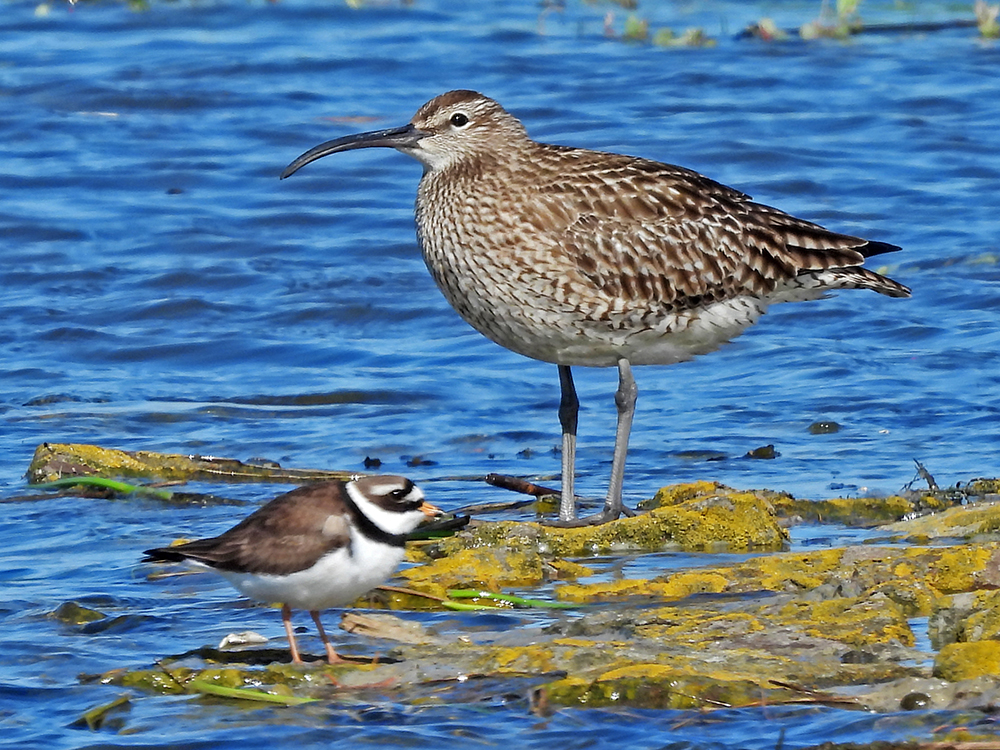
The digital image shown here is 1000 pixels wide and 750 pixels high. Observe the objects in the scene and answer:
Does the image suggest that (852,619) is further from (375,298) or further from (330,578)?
(375,298)

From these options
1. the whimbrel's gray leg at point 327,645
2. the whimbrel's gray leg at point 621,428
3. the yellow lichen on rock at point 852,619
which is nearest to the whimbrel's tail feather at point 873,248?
the whimbrel's gray leg at point 621,428

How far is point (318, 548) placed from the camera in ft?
22.0

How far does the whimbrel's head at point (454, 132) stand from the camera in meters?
9.77

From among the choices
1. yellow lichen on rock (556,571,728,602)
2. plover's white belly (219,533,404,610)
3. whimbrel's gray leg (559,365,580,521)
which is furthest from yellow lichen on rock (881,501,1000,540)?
plover's white belly (219,533,404,610)

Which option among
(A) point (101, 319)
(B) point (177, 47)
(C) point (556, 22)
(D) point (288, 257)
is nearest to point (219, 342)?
(A) point (101, 319)

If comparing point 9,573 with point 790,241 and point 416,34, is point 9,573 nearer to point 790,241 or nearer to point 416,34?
point 790,241

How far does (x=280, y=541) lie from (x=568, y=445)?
2814 mm

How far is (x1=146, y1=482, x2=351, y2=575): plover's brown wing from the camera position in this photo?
22.0 feet

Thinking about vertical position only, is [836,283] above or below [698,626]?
above

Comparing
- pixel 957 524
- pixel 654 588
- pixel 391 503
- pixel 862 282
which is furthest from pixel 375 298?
pixel 391 503

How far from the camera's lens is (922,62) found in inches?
890

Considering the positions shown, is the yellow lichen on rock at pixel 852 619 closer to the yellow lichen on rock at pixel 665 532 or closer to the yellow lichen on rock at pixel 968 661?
the yellow lichen on rock at pixel 968 661

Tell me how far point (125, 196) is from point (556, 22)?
8.98 metres

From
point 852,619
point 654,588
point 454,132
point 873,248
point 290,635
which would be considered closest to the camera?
point 290,635
